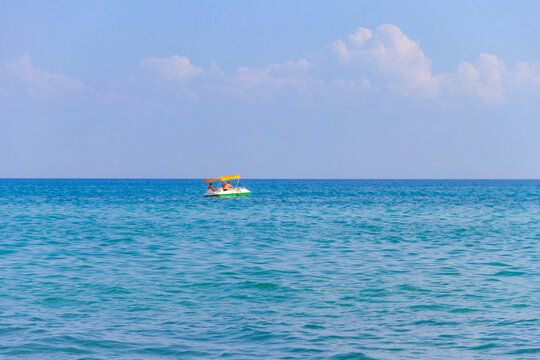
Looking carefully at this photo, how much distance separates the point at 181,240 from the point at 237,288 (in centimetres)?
1254

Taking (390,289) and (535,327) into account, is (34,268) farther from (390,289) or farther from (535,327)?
(535,327)

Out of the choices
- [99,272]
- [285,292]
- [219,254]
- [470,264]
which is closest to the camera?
[285,292]

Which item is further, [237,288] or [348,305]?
[237,288]

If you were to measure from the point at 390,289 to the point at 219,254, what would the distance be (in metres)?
9.01

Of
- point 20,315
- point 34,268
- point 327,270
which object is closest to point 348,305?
point 327,270

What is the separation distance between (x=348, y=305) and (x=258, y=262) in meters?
7.46

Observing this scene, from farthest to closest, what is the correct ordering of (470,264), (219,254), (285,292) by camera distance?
(219,254) < (470,264) < (285,292)

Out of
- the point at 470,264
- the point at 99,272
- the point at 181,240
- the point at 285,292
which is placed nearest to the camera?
the point at 285,292

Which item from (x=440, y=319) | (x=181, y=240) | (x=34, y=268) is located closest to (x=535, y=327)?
(x=440, y=319)

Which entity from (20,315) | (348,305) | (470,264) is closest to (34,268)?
(20,315)

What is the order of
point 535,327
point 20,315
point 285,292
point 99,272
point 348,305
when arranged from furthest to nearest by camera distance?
point 99,272
point 285,292
point 348,305
point 20,315
point 535,327

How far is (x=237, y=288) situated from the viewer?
15.6 metres

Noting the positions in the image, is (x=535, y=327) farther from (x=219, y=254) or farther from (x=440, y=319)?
(x=219, y=254)

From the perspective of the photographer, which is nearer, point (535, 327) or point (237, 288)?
point (535, 327)
